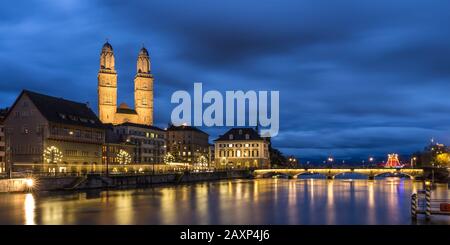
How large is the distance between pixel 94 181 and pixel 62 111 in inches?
971

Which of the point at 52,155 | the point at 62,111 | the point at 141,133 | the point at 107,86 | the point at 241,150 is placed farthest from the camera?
the point at 241,150

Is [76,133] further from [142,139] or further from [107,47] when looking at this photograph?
[107,47]

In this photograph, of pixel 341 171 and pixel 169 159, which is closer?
pixel 341 171

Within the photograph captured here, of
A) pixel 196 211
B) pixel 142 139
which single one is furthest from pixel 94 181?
pixel 142 139

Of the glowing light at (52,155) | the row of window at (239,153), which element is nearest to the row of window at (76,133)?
the glowing light at (52,155)

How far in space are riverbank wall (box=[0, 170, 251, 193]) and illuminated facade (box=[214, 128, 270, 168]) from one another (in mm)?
48224

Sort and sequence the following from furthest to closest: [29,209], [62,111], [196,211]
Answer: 1. [62,111]
2. [196,211]
3. [29,209]

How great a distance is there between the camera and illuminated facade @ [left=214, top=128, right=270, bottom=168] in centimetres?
19488

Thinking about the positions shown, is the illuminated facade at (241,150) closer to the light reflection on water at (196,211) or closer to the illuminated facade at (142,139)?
the illuminated facade at (142,139)

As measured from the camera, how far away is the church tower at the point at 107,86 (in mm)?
189625

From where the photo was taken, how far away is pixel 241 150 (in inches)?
7736

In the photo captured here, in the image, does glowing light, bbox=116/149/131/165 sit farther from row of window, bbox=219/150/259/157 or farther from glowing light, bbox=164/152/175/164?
row of window, bbox=219/150/259/157
